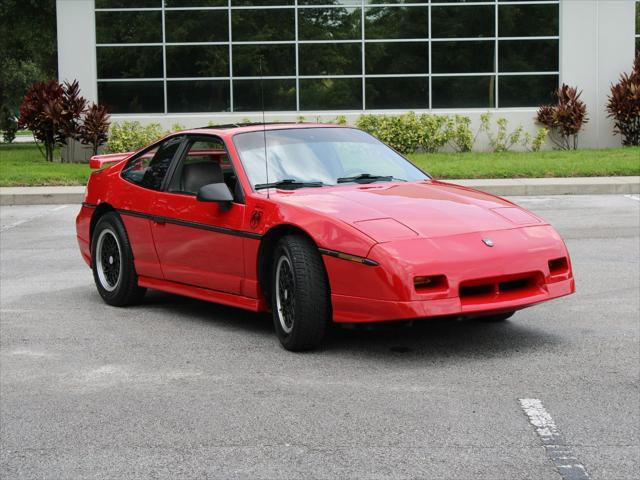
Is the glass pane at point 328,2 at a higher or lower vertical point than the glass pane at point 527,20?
higher

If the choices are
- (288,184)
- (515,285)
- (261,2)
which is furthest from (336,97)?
(515,285)

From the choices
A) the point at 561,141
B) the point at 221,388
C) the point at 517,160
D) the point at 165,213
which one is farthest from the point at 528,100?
the point at 221,388

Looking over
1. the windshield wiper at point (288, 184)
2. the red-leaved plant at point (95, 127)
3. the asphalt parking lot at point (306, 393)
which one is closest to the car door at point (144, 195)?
the asphalt parking lot at point (306, 393)

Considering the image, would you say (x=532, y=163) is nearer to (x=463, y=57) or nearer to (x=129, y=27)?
(x=463, y=57)

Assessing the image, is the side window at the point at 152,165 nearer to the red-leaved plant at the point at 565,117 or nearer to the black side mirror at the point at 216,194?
the black side mirror at the point at 216,194

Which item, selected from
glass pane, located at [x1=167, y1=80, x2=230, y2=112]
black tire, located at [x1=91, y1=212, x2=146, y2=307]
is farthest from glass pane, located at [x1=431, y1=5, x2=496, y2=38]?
black tire, located at [x1=91, y1=212, x2=146, y2=307]

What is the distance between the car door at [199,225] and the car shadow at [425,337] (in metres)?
0.41

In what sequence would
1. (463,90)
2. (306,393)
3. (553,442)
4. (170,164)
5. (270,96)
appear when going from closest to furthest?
(553,442) → (306,393) → (170,164) → (270,96) → (463,90)

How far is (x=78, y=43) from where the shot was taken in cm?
2841

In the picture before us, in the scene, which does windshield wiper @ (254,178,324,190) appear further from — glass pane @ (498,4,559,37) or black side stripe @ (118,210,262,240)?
glass pane @ (498,4,559,37)

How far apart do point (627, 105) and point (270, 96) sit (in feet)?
27.7

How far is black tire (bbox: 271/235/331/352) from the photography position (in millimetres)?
6895

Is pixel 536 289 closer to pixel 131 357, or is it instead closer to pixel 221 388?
pixel 221 388

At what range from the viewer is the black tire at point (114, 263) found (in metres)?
8.76
